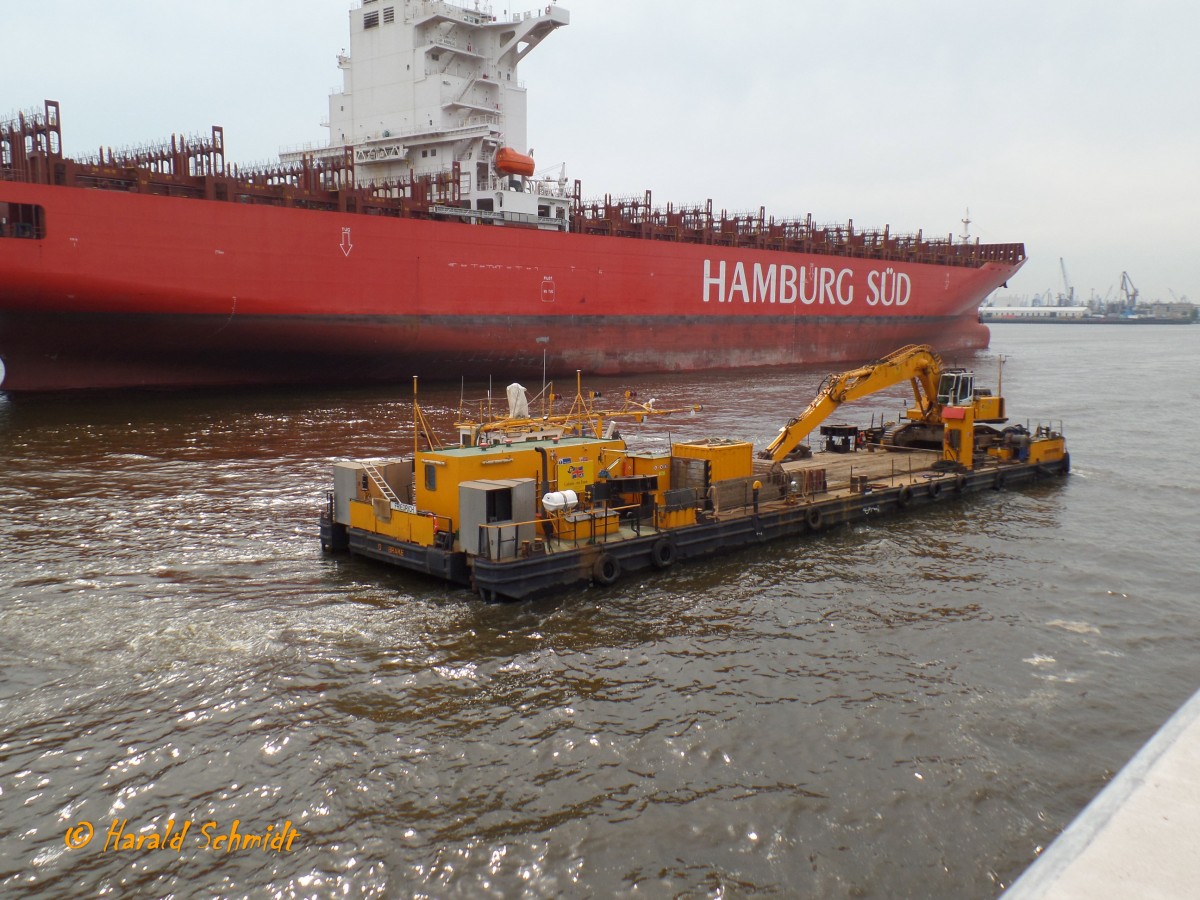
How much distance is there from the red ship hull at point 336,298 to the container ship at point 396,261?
0.22 ft

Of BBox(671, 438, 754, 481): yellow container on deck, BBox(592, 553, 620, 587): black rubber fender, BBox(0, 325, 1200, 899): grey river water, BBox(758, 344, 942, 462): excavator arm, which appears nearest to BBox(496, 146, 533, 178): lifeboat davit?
BBox(758, 344, 942, 462): excavator arm

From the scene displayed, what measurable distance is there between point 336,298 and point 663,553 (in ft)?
63.3

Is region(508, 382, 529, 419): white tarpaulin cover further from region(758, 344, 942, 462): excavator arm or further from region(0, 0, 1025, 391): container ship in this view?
region(0, 0, 1025, 391): container ship

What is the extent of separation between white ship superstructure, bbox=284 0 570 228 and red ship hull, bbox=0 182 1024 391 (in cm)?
395

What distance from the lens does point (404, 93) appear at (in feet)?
124

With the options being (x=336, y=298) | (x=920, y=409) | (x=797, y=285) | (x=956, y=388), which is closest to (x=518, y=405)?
(x=956, y=388)

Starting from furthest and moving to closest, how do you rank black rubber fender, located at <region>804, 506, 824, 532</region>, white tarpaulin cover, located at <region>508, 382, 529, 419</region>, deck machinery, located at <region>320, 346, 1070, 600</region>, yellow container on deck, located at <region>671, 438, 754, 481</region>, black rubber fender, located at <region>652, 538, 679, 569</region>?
1. black rubber fender, located at <region>804, 506, 824, 532</region>
2. yellow container on deck, located at <region>671, 438, 754, 481</region>
3. white tarpaulin cover, located at <region>508, 382, 529, 419</region>
4. black rubber fender, located at <region>652, 538, 679, 569</region>
5. deck machinery, located at <region>320, 346, 1070, 600</region>

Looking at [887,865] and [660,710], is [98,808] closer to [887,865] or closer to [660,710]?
[660,710]

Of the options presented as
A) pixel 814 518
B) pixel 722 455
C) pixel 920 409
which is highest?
pixel 920 409

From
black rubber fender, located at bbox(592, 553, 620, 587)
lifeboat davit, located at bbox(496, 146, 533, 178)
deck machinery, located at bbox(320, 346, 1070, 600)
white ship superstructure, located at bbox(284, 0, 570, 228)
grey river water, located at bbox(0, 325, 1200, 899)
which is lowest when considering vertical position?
grey river water, located at bbox(0, 325, 1200, 899)

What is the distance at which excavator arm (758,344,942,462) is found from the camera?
17.9 m

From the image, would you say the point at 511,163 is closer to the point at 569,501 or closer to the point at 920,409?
the point at 920,409

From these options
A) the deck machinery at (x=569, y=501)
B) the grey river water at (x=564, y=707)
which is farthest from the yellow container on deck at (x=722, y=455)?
the grey river water at (x=564, y=707)

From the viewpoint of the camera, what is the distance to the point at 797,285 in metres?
46.1
